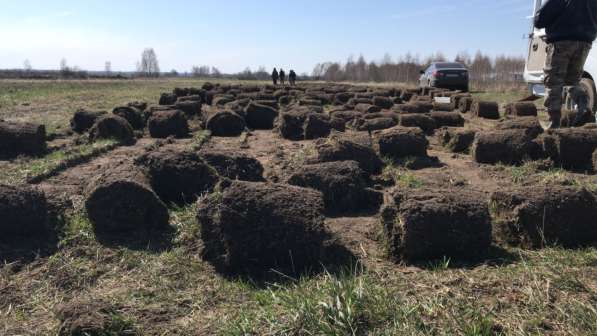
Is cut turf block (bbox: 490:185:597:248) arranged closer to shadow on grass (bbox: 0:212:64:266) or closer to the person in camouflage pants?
shadow on grass (bbox: 0:212:64:266)

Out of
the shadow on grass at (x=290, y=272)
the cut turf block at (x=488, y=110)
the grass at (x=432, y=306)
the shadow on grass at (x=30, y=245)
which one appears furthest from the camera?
the cut turf block at (x=488, y=110)

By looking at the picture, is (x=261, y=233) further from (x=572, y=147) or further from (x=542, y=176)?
(x=572, y=147)

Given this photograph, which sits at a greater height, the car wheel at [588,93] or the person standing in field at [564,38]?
the person standing in field at [564,38]

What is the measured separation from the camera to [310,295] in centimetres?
271

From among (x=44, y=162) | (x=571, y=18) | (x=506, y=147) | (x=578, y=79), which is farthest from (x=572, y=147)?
(x=44, y=162)

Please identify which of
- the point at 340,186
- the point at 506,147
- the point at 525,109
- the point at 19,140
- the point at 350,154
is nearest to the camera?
the point at 340,186

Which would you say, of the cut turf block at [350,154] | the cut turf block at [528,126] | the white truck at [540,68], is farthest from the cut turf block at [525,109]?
the cut turf block at [350,154]

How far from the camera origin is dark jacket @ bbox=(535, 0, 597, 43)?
7.15m

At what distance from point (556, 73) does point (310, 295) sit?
6575 millimetres

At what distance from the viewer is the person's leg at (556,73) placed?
7.40 m

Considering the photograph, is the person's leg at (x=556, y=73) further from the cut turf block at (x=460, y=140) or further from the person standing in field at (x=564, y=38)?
the cut turf block at (x=460, y=140)

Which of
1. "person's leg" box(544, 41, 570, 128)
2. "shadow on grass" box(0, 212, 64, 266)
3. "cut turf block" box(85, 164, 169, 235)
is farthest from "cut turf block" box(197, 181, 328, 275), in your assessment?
"person's leg" box(544, 41, 570, 128)

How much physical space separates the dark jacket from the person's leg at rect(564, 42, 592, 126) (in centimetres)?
18

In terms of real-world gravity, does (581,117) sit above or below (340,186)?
above
